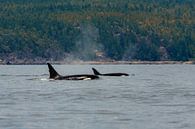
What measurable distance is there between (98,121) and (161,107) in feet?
28.8

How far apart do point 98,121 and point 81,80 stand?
1911 inches

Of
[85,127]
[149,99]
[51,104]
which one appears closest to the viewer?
[85,127]

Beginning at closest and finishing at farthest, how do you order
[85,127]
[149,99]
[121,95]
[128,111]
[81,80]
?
[85,127], [128,111], [149,99], [121,95], [81,80]

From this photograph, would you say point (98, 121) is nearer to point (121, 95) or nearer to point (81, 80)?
point (121, 95)

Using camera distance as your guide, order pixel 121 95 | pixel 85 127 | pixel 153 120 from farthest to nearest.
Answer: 1. pixel 121 95
2. pixel 153 120
3. pixel 85 127

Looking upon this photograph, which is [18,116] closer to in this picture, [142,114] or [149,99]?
[142,114]

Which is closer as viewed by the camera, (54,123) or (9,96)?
(54,123)

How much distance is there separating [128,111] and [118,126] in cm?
720

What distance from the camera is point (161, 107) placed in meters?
53.1

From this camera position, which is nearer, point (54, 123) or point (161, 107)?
point (54, 123)

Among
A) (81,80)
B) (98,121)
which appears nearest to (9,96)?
(98,121)

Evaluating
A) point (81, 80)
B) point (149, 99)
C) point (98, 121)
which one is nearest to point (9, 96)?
point (149, 99)

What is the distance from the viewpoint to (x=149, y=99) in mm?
60125

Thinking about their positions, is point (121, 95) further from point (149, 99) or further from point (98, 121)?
point (98, 121)
